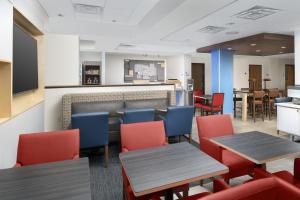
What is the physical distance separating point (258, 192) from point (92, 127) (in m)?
2.54

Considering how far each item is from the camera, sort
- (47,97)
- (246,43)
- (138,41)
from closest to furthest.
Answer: (47,97)
(246,43)
(138,41)

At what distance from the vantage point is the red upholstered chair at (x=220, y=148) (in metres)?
2.17

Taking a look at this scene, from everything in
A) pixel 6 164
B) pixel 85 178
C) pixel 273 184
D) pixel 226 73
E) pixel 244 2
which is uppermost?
pixel 244 2

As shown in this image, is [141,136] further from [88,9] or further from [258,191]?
[88,9]

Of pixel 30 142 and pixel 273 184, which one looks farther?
pixel 30 142

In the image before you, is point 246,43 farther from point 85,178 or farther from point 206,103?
point 85,178

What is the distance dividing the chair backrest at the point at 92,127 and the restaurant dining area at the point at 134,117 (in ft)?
0.05

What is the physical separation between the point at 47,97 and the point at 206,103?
4893 mm

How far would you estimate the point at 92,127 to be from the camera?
3090 mm

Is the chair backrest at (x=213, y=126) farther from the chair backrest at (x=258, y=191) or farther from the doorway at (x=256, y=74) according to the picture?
the doorway at (x=256, y=74)

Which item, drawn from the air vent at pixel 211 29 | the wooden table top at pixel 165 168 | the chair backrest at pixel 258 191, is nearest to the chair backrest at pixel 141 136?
the wooden table top at pixel 165 168

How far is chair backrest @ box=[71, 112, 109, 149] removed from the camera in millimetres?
2990

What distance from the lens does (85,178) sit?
1.34 metres

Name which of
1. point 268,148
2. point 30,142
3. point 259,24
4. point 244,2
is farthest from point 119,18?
point 268,148
